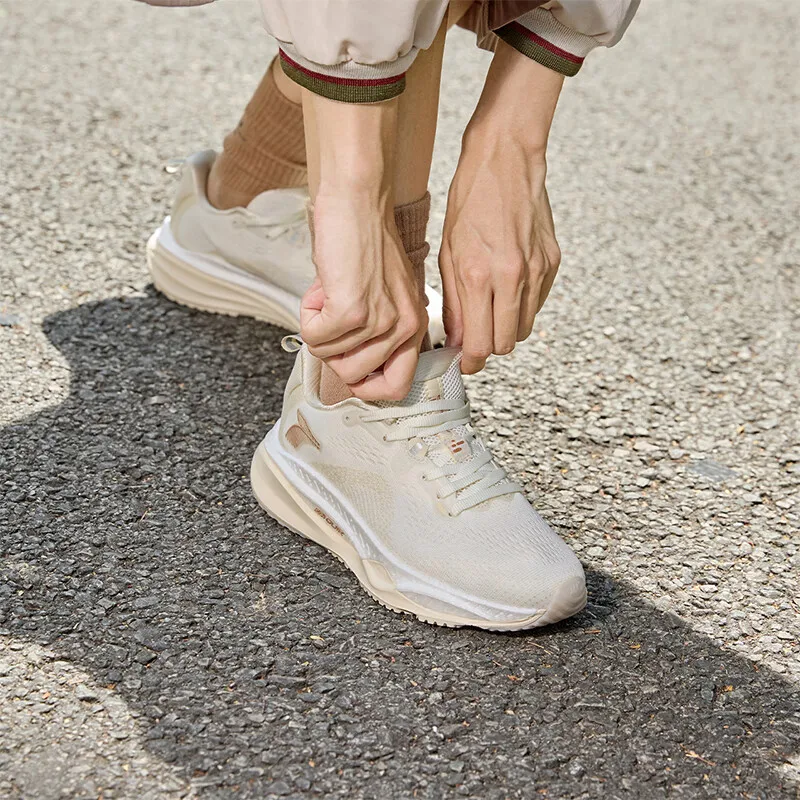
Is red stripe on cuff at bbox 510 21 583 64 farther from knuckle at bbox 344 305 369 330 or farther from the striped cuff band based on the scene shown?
knuckle at bbox 344 305 369 330

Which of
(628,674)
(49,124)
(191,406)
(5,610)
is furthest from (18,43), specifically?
(628,674)

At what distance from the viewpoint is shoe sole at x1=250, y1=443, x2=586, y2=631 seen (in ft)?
3.58

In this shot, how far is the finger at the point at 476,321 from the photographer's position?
115 cm

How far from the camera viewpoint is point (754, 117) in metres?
2.72

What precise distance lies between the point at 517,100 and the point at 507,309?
0.22 meters

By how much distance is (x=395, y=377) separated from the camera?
112 centimetres

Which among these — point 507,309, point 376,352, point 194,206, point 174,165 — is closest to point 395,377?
point 376,352

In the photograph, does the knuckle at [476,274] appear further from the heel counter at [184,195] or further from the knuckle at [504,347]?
the heel counter at [184,195]

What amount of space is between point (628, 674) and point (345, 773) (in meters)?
0.32

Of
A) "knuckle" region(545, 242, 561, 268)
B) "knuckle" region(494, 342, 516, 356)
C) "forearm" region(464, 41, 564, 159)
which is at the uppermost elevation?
"forearm" region(464, 41, 564, 159)

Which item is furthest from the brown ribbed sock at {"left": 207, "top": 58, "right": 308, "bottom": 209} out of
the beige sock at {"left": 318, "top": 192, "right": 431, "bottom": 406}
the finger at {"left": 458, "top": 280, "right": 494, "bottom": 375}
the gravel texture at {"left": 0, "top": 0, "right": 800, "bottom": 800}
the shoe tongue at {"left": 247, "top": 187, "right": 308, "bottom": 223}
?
the finger at {"left": 458, "top": 280, "right": 494, "bottom": 375}

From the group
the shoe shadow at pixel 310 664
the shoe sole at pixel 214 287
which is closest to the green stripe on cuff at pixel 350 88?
the shoe shadow at pixel 310 664

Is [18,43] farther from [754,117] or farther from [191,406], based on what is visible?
[754,117]

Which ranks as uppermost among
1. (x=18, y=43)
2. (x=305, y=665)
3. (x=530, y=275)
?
(x=530, y=275)
